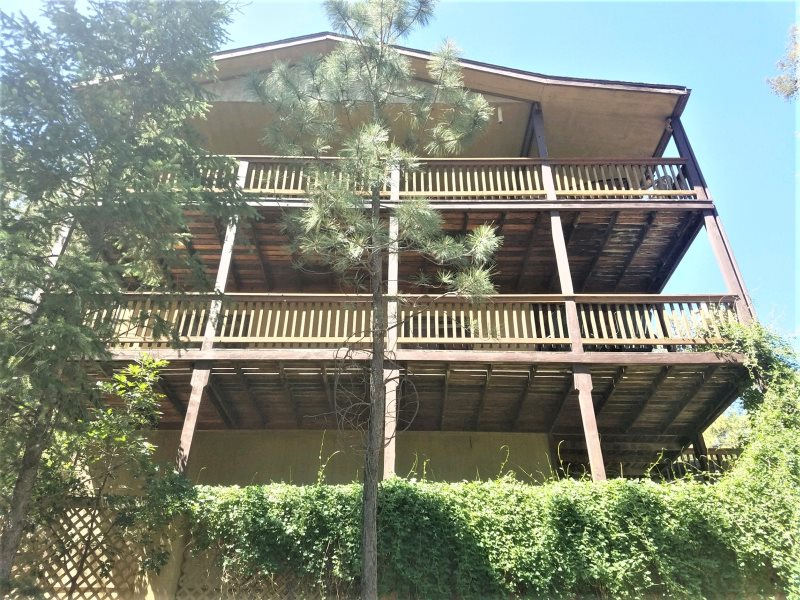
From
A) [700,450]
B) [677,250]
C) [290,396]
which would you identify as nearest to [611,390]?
[700,450]

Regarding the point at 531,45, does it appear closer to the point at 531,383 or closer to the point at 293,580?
the point at 531,383

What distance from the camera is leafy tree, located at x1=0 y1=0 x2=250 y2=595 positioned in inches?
216

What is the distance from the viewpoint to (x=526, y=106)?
13.1 metres

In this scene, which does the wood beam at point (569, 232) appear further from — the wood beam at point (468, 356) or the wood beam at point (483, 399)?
the wood beam at point (483, 399)

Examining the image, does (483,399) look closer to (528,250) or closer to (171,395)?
(528,250)

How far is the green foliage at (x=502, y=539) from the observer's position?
267 inches

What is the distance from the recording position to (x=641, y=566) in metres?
6.86

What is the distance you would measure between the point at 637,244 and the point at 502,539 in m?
7.43

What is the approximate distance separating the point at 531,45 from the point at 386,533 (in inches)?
420

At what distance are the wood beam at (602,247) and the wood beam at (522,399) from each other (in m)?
3.73

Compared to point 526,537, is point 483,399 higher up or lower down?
higher up

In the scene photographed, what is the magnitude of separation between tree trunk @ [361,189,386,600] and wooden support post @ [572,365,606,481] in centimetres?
390

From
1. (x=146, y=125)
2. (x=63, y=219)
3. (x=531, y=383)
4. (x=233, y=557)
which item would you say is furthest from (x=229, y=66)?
(x=233, y=557)

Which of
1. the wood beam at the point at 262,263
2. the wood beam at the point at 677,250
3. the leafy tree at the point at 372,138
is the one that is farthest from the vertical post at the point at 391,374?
the wood beam at the point at 677,250
